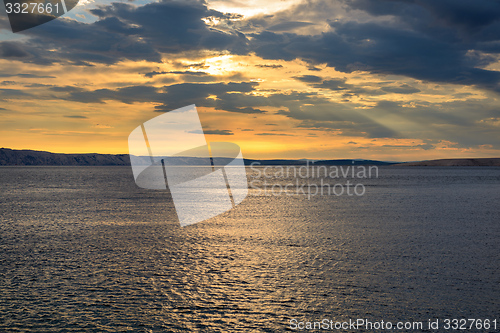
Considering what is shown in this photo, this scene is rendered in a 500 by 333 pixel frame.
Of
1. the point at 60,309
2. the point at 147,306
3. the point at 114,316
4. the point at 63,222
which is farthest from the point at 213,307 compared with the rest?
the point at 63,222

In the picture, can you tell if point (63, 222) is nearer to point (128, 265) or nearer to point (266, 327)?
point (128, 265)

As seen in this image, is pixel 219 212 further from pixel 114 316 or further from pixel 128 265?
pixel 114 316

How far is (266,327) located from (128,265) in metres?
8.89

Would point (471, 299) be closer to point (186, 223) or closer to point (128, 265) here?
point (128, 265)

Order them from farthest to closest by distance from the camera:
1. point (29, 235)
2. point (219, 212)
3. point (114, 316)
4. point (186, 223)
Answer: point (219, 212) < point (186, 223) < point (29, 235) < point (114, 316)

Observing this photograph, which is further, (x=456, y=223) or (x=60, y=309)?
(x=456, y=223)

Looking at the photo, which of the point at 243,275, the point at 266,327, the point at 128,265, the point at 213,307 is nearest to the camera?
the point at 266,327

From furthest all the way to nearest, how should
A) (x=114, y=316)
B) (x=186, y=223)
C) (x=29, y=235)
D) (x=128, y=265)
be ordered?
(x=186, y=223), (x=29, y=235), (x=128, y=265), (x=114, y=316)

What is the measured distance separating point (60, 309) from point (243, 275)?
6770 mm

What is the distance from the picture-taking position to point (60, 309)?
11969 mm

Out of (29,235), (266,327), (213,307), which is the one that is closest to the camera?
(266,327)

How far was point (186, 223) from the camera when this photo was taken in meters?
30.7

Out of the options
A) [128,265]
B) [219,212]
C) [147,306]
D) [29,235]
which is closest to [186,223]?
[219,212]

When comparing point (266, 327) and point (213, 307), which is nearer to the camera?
point (266, 327)
